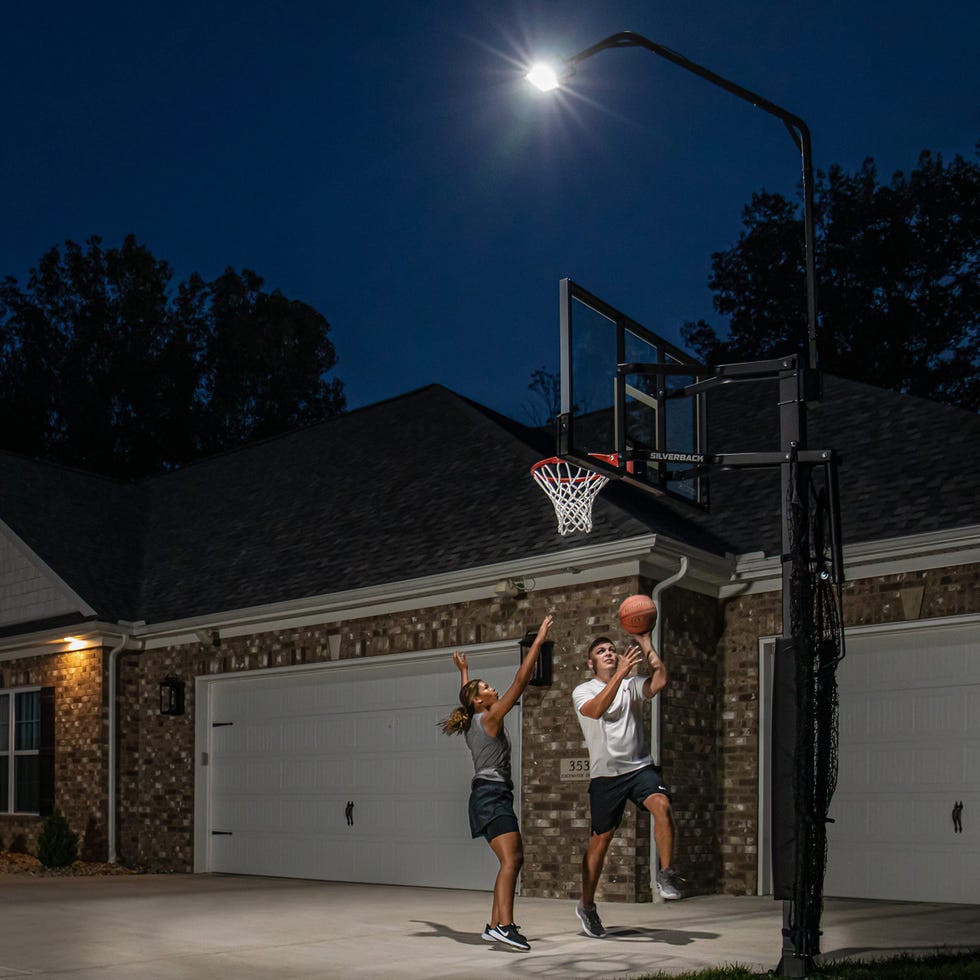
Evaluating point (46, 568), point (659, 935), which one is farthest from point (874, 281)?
point (659, 935)

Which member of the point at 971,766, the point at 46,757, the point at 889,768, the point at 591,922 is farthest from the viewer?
the point at 46,757

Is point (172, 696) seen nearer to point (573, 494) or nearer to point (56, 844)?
point (56, 844)

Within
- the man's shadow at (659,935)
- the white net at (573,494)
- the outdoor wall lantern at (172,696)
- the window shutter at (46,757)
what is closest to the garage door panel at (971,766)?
the man's shadow at (659,935)

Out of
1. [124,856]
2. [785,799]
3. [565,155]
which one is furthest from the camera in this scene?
[565,155]

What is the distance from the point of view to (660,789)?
26.3ft

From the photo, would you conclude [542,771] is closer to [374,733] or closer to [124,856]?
[374,733]

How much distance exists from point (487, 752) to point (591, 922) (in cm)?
146

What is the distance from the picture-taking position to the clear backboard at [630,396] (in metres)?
8.93

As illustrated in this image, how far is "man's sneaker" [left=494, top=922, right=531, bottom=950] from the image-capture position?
8164mm

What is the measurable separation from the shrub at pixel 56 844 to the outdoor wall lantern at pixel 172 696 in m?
1.85

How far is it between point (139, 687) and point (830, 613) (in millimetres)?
11659

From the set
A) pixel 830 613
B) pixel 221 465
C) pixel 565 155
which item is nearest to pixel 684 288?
pixel 565 155

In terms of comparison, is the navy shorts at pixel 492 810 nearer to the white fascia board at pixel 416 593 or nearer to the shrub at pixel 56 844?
the white fascia board at pixel 416 593

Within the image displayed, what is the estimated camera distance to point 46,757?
17.3 m
